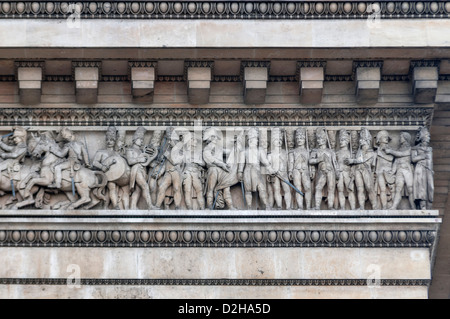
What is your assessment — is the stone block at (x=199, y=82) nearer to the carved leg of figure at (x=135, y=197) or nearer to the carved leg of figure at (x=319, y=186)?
the carved leg of figure at (x=135, y=197)

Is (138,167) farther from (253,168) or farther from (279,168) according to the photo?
(279,168)

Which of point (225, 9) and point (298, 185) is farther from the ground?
point (225, 9)

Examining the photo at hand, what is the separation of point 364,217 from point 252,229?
4.35 feet

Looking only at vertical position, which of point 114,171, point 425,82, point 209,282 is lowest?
point 209,282

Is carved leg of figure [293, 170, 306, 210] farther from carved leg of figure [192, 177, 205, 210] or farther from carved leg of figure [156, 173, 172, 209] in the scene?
carved leg of figure [156, 173, 172, 209]

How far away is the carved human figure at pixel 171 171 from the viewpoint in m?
16.2

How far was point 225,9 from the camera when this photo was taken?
16.3 metres

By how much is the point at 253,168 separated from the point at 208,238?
1074 millimetres

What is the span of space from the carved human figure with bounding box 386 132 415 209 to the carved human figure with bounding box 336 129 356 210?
1.59 ft

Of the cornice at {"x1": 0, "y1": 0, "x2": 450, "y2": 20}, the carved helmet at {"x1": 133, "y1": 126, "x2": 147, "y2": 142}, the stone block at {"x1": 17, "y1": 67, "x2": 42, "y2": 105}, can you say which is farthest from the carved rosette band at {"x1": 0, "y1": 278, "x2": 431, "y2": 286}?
the cornice at {"x1": 0, "y1": 0, "x2": 450, "y2": 20}

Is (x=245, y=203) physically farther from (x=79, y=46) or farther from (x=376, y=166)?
(x=79, y=46)

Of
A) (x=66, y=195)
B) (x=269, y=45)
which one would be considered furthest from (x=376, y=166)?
(x=66, y=195)

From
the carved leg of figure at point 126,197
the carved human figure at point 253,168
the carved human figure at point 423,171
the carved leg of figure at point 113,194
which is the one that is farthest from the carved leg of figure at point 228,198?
the carved human figure at point 423,171

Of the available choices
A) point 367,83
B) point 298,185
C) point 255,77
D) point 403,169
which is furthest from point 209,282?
point 367,83
